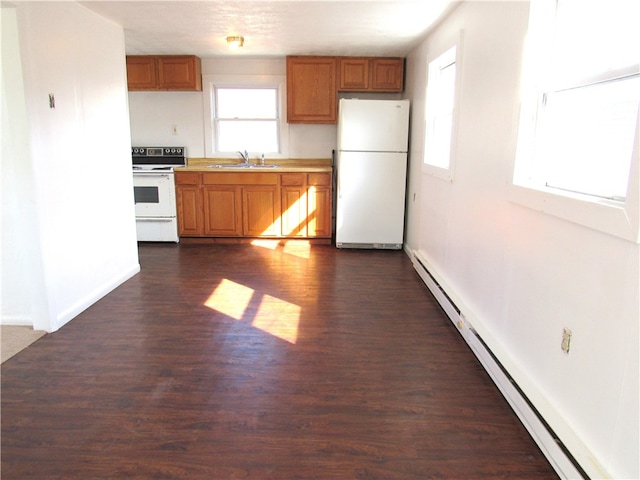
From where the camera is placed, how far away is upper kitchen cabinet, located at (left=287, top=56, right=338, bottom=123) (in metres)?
5.36

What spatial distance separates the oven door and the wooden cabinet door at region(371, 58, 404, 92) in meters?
2.67

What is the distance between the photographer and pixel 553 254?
6.24ft

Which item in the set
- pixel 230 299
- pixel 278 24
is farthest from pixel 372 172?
pixel 230 299

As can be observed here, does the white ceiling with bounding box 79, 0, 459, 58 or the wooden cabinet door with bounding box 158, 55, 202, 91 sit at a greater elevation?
the white ceiling with bounding box 79, 0, 459, 58

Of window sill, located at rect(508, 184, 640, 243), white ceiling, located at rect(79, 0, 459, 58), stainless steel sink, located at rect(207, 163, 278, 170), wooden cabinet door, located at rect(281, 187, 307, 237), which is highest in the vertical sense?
white ceiling, located at rect(79, 0, 459, 58)

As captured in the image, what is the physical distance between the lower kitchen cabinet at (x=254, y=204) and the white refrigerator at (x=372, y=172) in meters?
0.35

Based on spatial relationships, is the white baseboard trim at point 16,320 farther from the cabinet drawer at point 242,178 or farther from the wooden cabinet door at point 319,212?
the wooden cabinet door at point 319,212

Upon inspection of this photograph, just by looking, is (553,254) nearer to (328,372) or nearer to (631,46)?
(631,46)

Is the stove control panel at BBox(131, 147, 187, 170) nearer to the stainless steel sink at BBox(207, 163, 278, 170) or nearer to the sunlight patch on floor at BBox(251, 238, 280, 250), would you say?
the stainless steel sink at BBox(207, 163, 278, 170)

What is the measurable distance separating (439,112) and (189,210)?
3068 millimetres

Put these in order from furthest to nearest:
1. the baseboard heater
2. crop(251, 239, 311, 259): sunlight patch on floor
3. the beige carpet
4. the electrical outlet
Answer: crop(251, 239, 311, 259): sunlight patch on floor → the beige carpet → the electrical outlet → the baseboard heater

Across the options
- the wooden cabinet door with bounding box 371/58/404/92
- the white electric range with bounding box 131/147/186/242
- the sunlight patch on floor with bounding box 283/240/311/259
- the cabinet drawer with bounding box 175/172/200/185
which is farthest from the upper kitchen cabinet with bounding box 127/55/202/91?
the sunlight patch on floor with bounding box 283/240/311/259

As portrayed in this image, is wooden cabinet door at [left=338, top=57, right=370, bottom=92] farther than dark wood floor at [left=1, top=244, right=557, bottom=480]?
Yes

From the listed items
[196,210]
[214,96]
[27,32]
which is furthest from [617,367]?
[214,96]
